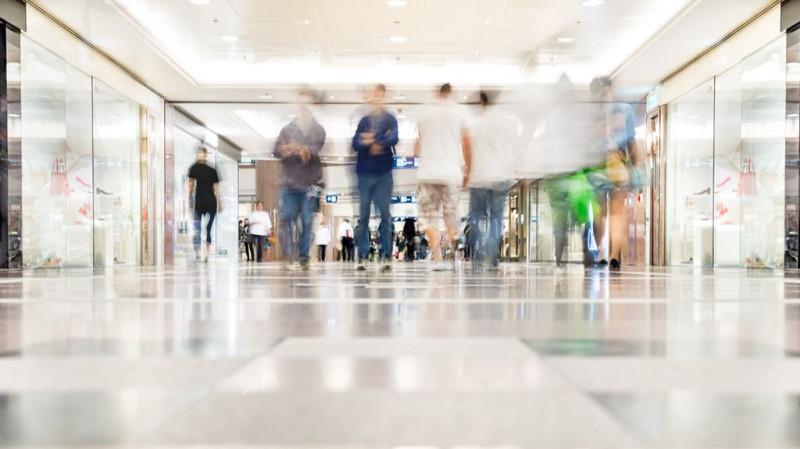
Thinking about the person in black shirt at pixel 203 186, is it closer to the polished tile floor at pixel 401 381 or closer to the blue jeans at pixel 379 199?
the blue jeans at pixel 379 199

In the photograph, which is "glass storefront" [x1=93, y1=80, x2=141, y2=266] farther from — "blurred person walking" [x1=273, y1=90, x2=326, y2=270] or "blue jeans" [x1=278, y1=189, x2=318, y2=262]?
"blurred person walking" [x1=273, y1=90, x2=326, y2=270]

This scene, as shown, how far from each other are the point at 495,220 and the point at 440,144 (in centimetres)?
135

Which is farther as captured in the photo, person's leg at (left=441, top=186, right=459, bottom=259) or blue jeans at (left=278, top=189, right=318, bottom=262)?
blue jeans at (left=278, top=189, right=318, bottom=262)

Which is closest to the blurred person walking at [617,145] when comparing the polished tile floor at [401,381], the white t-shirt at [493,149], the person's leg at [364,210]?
the white t-shirt at [493,149]

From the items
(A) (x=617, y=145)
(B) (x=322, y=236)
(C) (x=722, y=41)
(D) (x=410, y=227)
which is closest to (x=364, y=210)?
(A) (x=617, y=145)

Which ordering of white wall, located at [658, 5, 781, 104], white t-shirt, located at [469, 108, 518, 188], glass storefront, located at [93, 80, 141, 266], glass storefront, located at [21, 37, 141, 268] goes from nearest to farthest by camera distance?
white t-shirt, located at [469, 108, 518, 188]
glass storefront, located at [21, 37, 141, 268]
white wall, located at [658, 5, 781, 104]
glass storefront, located at [93, 80, 141, 266]

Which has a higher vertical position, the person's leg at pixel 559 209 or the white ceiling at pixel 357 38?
the white ceiling at pixel 357 38

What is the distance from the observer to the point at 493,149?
759cm

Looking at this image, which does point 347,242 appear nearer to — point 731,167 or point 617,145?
point 731,167

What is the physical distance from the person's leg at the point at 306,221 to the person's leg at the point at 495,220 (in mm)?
2072

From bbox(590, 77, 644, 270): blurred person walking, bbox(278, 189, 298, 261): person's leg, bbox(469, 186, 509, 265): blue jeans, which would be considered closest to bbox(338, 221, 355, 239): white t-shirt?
bbox(278, 189, 298, 261): person's leg

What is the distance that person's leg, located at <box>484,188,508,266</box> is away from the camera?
7.91 metres

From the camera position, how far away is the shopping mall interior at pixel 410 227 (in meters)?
0.91

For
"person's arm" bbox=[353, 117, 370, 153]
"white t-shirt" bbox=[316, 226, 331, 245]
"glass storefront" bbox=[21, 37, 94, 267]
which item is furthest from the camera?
"white t-shirt" bbox=[316, 226, 331, 245]
